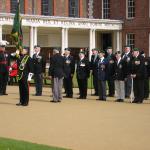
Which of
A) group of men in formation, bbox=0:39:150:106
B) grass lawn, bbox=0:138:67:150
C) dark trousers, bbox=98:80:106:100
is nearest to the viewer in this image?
grass lawn, bbox=0:138:67:150

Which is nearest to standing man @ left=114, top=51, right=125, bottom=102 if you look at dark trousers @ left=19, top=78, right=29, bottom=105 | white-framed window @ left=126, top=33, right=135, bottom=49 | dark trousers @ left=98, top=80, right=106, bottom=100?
dark trousers @ left=98, top=80, right=106, bottom=100

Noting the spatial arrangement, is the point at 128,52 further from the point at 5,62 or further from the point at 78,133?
the point at 78,133

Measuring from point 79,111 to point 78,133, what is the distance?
382cm

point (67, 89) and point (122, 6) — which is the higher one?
point (122, 6)

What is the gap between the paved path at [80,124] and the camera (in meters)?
9.70

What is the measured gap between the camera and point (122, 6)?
49125 millimetres

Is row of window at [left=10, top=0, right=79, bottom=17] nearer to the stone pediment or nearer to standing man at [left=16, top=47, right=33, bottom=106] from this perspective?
the stone pediment

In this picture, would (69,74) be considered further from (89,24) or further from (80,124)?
(89,24)

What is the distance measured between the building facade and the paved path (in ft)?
92.1

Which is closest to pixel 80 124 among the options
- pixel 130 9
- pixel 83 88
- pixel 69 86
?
pixel 83 88

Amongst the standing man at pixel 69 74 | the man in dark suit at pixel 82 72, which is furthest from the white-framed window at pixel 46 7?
the man in dark suit at pixel 82 72

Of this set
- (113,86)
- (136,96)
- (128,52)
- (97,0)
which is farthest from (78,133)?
(97,0)

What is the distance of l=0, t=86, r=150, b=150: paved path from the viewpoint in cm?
970

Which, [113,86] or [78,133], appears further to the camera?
[113,86]
